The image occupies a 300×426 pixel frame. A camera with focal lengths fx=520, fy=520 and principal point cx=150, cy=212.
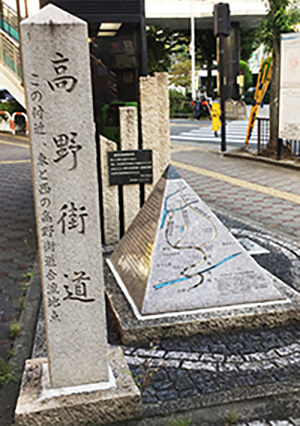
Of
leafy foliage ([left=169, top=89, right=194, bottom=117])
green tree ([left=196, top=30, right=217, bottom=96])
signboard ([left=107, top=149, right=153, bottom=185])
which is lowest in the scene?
signboard ([left=107, top=149, right=153, bottom=185])

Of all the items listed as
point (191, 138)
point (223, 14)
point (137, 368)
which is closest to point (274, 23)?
point (223, 14)

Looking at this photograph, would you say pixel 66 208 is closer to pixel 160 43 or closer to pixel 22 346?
pixel 22 346

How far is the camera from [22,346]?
4.16 m

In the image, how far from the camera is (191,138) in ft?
61.4

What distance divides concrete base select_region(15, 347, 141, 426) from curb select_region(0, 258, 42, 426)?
0.76 feet

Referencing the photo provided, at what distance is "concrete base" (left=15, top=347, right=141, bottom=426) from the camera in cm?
307

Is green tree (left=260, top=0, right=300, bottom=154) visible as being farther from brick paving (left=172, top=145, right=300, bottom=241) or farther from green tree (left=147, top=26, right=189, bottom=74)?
green tree (left=147, top=26, right=189, bottom=74)

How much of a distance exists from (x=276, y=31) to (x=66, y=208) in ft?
34.8

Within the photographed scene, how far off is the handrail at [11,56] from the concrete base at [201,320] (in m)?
8.78

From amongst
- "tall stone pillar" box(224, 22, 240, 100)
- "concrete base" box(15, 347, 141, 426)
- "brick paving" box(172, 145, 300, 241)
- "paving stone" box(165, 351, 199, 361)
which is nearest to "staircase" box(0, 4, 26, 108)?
"brick paving" box(172, 145, 300, 241)

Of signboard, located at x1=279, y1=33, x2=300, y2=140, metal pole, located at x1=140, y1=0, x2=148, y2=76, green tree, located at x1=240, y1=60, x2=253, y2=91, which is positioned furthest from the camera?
green tree, located at x1=240, y1=60, x2=253, y2=91

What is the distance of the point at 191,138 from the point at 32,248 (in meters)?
12.7

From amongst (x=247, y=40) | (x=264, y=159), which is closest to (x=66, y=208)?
(x=264, y=159)

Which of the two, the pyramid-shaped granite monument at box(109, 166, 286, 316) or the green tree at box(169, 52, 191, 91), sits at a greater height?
the green tree at box(169, 52, 191, 91)
